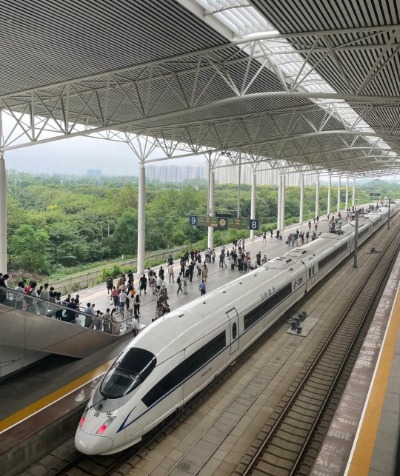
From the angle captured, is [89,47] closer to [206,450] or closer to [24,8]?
[24,8]

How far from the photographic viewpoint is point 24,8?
29.2 feet

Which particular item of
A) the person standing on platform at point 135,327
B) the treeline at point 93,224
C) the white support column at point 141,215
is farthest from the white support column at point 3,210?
the treeline at point 93,224

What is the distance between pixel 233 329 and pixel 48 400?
15.5 feet

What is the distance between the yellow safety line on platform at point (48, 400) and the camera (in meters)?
8.60

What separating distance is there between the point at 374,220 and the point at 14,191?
47.5m

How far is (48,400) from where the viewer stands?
9516mm

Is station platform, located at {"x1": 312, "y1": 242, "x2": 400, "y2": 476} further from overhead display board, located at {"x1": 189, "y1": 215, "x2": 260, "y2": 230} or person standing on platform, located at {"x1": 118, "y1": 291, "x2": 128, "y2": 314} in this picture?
overhead display board, located at {"x1": 189, "y1": 215, "x2": 260, "y2": 230}

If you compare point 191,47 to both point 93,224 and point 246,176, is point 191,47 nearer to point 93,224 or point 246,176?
point 93,224

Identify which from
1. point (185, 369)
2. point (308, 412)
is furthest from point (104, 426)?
point (308, 412)

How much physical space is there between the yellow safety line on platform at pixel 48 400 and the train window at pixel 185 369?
2.86 m

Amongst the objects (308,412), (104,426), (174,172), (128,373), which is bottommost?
(308,412)

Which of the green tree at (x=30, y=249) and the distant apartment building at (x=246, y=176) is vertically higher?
the distant apartment building at (x=246, y=176)

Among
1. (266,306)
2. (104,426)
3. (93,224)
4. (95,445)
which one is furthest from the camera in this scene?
(93,224)

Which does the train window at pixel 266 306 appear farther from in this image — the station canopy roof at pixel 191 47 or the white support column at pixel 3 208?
the white support column at pixel 3 208
